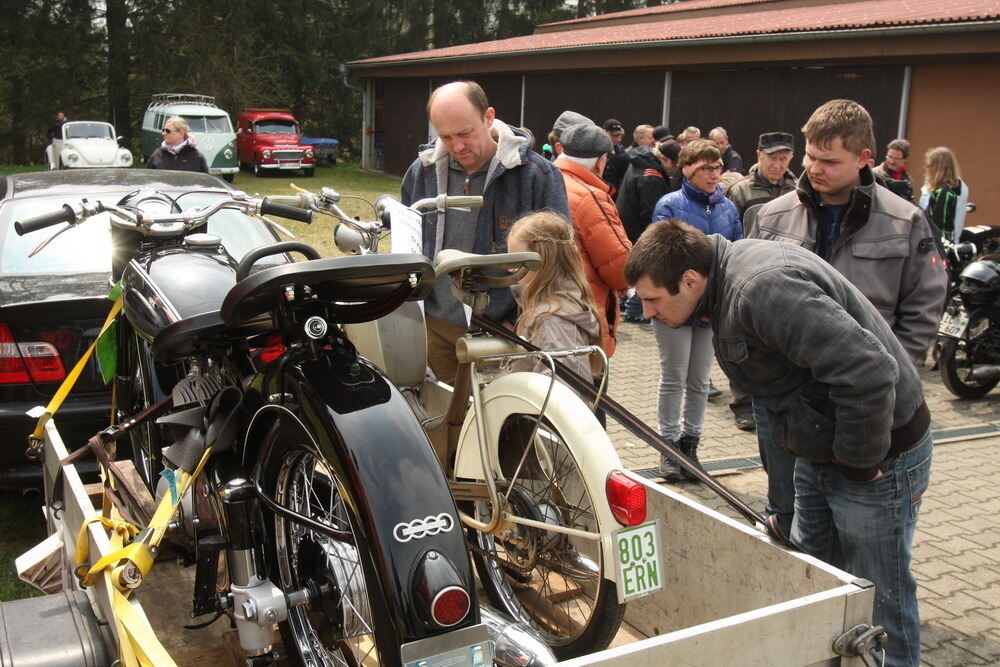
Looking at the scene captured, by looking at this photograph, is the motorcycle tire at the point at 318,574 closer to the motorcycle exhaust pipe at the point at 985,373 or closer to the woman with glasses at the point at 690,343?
the woman with glasses at the point at 690,343

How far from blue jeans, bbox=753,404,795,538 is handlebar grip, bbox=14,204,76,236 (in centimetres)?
244

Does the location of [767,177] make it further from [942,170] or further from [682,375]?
[682,375]

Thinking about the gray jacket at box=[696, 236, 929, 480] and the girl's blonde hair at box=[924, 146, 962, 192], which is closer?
the gray jacket at box=[696, 236, 929, 480]

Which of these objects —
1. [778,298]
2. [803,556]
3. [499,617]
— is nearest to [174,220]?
[499,617]

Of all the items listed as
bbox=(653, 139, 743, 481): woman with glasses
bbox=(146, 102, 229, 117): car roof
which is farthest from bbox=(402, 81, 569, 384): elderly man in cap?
bbox=(146, 102, 229, 117): car roof

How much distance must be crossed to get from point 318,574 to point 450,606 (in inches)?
22.5

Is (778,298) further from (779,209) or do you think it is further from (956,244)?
(956,244)

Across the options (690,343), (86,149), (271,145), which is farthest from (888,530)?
(271,145)

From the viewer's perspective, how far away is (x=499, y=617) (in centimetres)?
265

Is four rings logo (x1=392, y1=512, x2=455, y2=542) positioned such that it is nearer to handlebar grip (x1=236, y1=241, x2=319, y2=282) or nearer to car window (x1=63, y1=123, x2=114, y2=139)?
handlebar grip (x1=236, y1=241, x2=319, y2=282)

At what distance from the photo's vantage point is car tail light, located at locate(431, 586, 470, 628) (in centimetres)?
211

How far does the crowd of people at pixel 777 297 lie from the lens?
8.79 feet

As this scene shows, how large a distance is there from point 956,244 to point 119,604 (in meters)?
8.74

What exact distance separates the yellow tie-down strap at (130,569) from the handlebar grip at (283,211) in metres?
1.10
